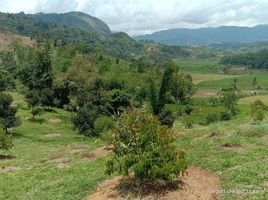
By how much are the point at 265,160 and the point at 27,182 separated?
13.5 m

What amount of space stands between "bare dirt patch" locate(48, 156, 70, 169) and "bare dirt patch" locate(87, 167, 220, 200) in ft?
31.2

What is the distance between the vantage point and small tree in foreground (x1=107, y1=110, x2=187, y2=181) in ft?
59.3

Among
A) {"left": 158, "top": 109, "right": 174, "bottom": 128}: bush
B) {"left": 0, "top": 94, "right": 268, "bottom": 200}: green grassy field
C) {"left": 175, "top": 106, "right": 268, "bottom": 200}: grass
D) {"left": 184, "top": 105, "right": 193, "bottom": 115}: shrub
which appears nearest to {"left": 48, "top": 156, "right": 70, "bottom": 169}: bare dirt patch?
{"left": 0, "top": 94, "right": 268, "bottom": 200}: green grassy field

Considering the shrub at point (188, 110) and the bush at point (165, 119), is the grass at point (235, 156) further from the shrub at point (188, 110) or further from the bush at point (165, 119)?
the shrub at point (188, 110)

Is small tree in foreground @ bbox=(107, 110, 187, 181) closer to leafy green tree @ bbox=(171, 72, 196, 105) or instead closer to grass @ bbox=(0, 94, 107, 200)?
grass @ bbox=(0, 94, 107, 200)

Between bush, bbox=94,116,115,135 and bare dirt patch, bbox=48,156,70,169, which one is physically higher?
bare dirt patch, bbox=48,156,70,169

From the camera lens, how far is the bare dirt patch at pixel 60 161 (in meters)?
30.2

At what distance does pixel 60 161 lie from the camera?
3209cm

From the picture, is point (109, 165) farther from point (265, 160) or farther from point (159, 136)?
point (265, 160)

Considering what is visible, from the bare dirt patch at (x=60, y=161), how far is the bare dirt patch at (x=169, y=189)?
374 inches

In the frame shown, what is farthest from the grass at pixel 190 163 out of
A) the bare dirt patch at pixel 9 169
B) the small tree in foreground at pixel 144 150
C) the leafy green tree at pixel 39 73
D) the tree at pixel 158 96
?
the leafy green tree at pixel 39 73

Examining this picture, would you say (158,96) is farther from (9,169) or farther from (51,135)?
(9,169)

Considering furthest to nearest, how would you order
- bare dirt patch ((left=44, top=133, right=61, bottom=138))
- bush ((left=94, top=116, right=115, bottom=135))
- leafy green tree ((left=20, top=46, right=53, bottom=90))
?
leafy green tree ((left=20, top=46, right=53, bottom=90))
bare dirt patch ((left=44, top=133, right=61, bottom=138))
bush ((left=94, top=116, right=115, bottom=135))

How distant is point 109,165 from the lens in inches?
767
